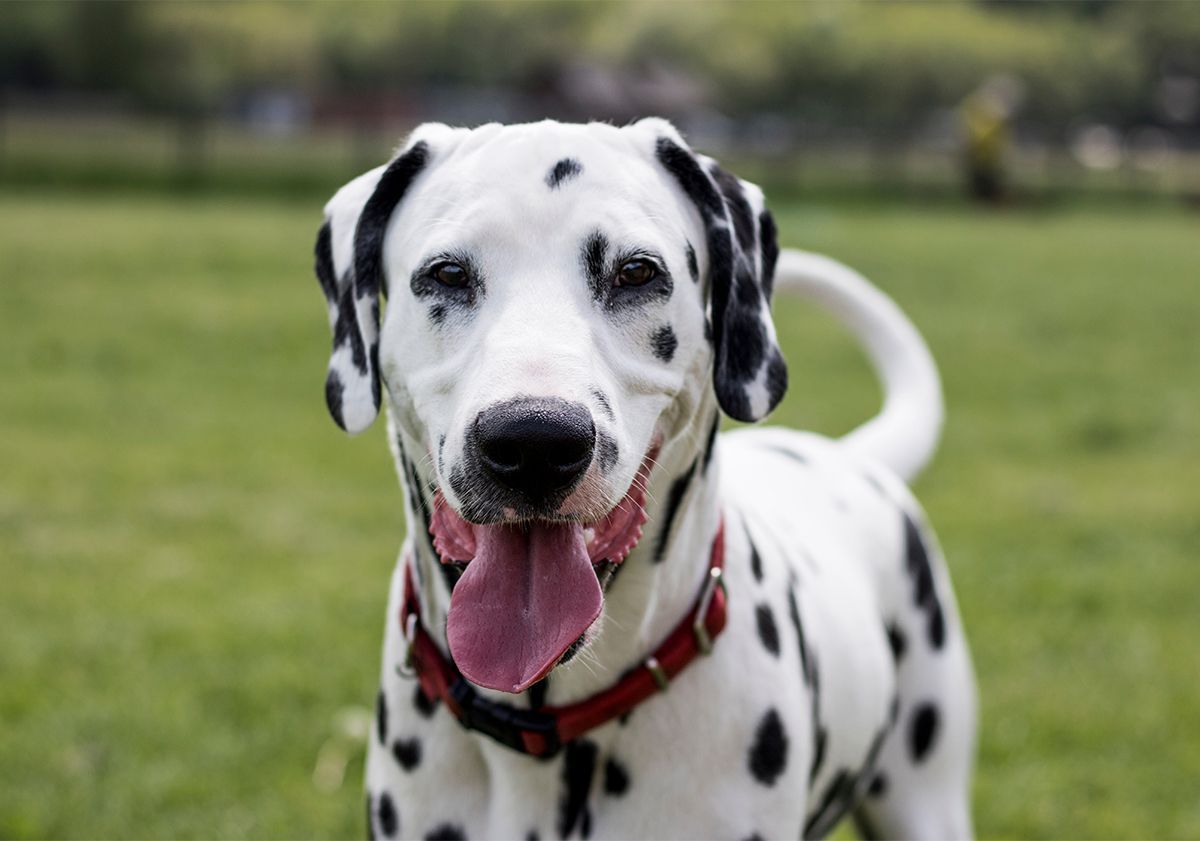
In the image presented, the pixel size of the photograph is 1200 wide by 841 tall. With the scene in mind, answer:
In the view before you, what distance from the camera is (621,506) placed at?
8.47ft

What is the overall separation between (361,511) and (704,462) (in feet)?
18.6

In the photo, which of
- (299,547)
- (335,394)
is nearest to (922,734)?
(335,394)

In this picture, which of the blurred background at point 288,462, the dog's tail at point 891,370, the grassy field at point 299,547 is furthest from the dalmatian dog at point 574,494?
the grassy field at point 299,547

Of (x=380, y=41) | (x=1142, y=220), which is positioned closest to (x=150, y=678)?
(x=1142, y=220)

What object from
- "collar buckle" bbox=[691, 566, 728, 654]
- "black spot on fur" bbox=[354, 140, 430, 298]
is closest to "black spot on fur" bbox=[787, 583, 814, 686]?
"collar buckle" bbox=[691, 566, 728, 654]

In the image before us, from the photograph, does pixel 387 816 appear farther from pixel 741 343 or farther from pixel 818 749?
pixel 741 343

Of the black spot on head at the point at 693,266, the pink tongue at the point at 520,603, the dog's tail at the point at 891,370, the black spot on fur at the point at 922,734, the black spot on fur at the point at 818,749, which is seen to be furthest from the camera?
the dog's tail at the point at 891,370

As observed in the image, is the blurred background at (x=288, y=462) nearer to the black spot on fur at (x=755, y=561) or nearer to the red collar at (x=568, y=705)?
the black spot on fur at (x=755, y=561)

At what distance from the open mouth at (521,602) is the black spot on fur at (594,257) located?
1.26 feet

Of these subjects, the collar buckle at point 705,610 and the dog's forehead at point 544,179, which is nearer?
the dog's forehead at point 544,179

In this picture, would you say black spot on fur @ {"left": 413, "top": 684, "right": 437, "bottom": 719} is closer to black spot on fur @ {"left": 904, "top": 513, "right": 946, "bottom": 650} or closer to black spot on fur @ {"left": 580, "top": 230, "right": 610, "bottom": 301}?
black spot on fur @ {"left": 580, "top": 230, "right": 610, "bottom": 301}

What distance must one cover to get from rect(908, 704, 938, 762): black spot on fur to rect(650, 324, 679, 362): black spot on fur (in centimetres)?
152

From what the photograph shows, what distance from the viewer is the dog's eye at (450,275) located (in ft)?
8.34

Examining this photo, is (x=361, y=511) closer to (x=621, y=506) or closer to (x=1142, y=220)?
(x=621, y=506)
